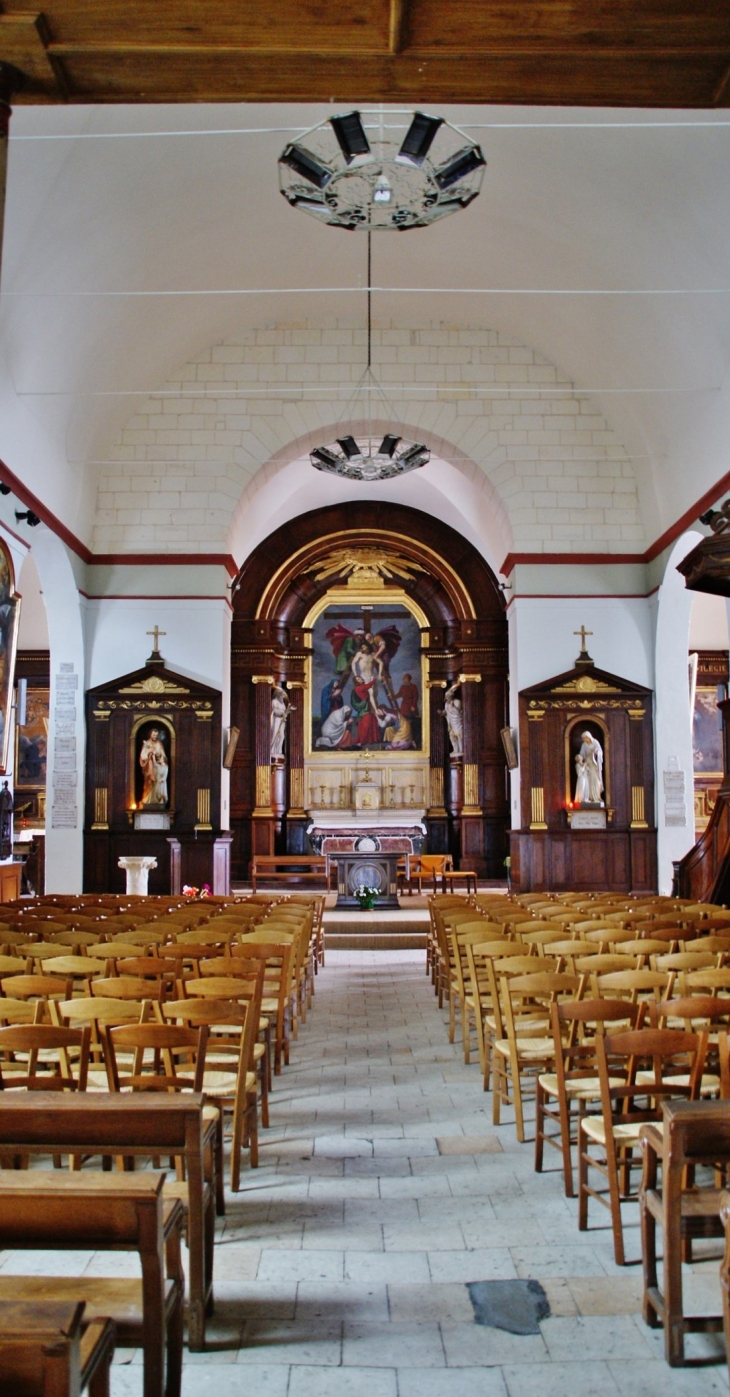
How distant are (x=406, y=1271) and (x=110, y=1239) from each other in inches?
65.7

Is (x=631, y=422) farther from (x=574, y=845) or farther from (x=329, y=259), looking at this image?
(x=574, y=845)

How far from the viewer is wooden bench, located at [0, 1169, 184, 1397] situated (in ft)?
8.08

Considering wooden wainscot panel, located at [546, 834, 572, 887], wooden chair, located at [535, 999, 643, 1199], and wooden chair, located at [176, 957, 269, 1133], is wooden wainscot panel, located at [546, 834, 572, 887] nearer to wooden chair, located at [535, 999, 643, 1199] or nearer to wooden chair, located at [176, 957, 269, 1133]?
wooden chair, located at [176, 957, 269, 1133]

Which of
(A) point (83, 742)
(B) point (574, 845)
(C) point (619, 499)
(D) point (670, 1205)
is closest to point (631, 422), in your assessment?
(C) point (619, 499)

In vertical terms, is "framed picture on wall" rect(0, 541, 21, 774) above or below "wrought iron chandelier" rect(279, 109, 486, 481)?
below

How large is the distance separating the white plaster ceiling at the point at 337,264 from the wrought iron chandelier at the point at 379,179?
7.10ft

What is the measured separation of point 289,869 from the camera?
22.5 m

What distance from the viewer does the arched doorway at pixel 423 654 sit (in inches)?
884

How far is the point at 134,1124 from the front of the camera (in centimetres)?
320

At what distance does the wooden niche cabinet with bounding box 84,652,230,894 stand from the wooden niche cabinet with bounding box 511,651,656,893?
15.8 feet

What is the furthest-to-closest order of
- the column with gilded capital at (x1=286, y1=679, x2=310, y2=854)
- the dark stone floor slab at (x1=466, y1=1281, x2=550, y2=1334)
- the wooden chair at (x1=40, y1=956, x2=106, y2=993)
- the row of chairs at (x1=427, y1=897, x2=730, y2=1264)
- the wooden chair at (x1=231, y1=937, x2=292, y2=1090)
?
the column with gilded capital at (x1=286, y1=679, x2=310, y2=854) → the wooden chair at (x1=231, y1=937, x2=292, y2=1090) → the wooden chair at (x1=40, y1=956, x2=106, y2=993) → the row of chairs at (x1=427, y1=897, x2=730, y2=1264) → the dark stone floor slab at (x1=466, y1=1281, x2=550, y2=1334)

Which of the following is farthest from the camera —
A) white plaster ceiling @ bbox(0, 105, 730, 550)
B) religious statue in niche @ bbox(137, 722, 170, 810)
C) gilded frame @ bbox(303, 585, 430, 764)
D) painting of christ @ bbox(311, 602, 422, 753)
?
painting of christ @ bbox(311, 602, 422, 753)

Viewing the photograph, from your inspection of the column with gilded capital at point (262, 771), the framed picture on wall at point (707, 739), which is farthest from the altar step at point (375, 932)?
the framed picture on wall at point (707, 739)

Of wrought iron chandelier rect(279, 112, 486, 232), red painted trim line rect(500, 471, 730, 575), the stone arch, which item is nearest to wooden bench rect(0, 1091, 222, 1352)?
wrought iron chandelier rect(279, 112, 486, 232)
